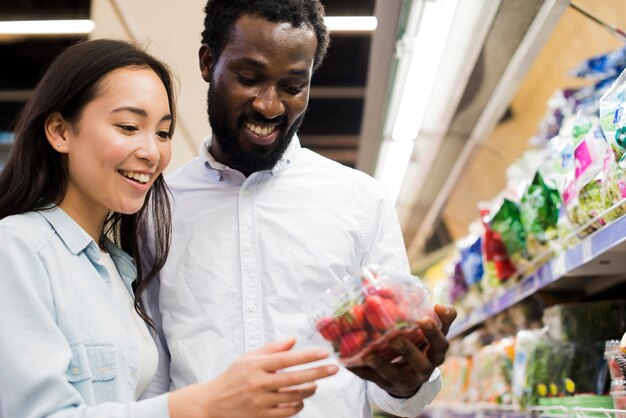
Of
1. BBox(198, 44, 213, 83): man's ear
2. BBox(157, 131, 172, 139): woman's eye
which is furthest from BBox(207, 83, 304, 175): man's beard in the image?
BBox(157, 131, 172, 139): woman's eye

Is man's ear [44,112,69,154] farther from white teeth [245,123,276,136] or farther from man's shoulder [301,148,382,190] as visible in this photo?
man's shoulder [301,148,382,190]

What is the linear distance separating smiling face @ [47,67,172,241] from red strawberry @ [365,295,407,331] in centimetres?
57

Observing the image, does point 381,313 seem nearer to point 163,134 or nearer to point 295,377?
point 295,377

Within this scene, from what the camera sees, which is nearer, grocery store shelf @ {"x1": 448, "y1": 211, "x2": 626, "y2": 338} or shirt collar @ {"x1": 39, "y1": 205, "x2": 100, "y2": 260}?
shirt collar @ {"x1": 39, "y1": 205, "x2": 100, "y2": 260}

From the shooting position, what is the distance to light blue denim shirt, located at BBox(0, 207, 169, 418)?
4.43 ft

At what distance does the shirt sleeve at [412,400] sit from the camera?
1.70m

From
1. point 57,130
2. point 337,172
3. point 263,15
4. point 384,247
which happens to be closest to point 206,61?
point 263,15

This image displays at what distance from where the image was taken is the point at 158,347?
6.27ft

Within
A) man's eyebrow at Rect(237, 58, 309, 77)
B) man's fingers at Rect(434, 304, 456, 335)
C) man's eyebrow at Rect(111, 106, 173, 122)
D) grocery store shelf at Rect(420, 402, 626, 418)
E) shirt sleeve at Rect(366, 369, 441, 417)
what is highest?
man's eyebrow at Rect(237, 58, 309, 77)

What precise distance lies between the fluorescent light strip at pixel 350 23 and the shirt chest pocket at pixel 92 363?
19.3 ft

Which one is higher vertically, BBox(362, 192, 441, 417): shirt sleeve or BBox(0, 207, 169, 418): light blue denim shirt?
BBox(362, 192, 441, 417): shirt sleeve

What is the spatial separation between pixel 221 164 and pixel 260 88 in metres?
0.24

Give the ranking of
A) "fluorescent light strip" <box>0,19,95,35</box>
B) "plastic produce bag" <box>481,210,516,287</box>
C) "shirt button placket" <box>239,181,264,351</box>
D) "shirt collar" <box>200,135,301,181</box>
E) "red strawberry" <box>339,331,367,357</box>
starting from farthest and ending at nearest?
1. "fluorescent light strip" <box>0,19,95,35</box>
2. "plastic produce bag" <box>481,210,516,287</box>
3. "shirt collar" <box>200,135,301,181</box>
4. "shirt button placket" <box>239,181,264,351</box>
5. "red strawberry" <box>339,331,367,357</box>

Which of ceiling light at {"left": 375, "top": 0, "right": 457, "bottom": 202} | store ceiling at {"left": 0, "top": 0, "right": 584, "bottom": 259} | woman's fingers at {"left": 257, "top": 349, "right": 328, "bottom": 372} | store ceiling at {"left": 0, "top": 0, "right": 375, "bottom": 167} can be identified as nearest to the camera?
woman's fingers at {"left": 257, "top": 349, "right": 328, "bottom": 372}
